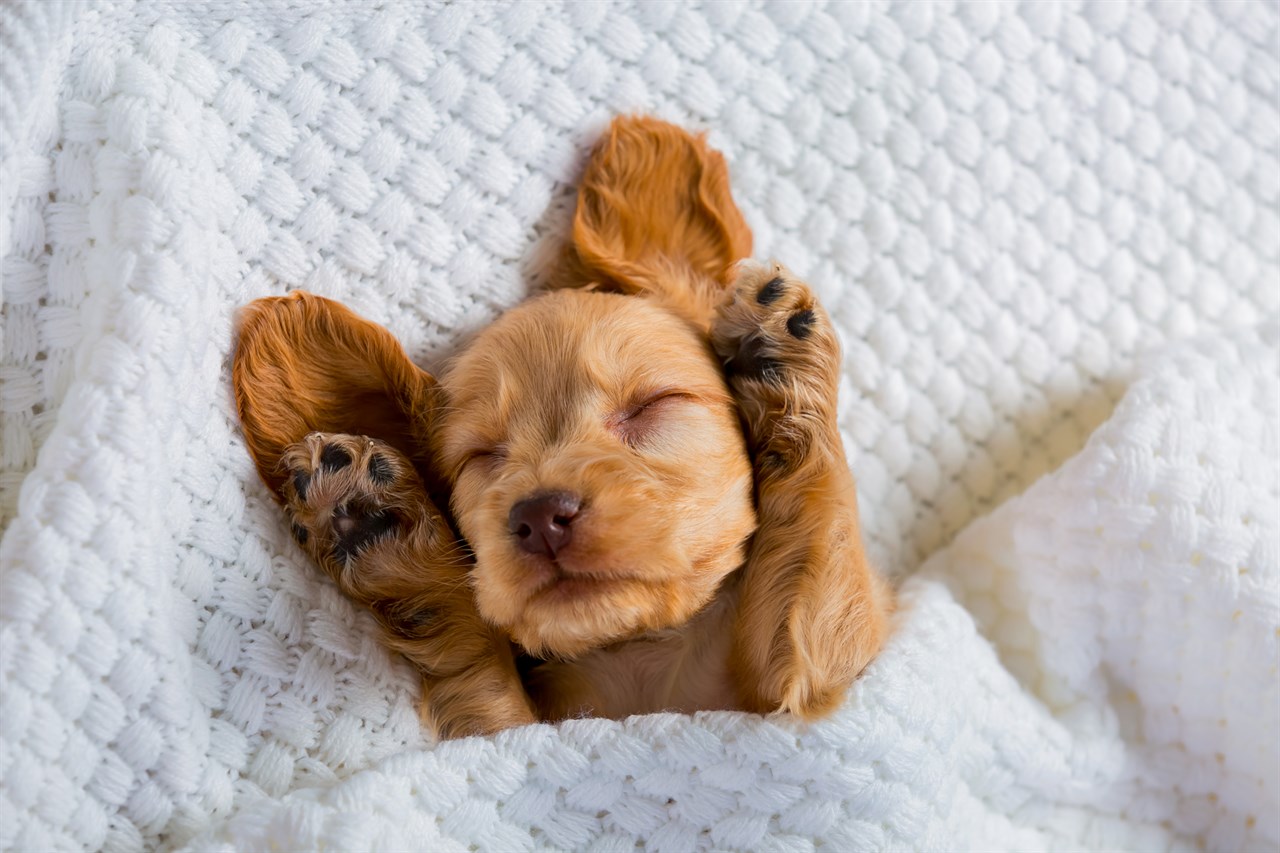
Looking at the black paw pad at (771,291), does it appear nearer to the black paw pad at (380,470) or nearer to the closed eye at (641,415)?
the closed eye at (641,415)

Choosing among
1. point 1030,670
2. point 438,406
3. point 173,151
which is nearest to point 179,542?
point 438,406

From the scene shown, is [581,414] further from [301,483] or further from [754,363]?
[301,483]

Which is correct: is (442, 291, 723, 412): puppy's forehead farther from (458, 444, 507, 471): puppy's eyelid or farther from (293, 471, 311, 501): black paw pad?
(293, 471, 311, 501): black paw pad

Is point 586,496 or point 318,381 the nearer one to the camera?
point 586,496

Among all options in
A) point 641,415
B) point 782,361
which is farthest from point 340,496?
point 782,361

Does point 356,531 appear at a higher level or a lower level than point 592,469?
lower

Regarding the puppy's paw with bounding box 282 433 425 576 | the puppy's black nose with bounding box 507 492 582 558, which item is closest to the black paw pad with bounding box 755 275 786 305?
the puppy's black nose with bounding box 507 492 582 558

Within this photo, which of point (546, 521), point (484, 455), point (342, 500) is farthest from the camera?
point (484, 455)

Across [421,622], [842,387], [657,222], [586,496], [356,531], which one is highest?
[657,222]
